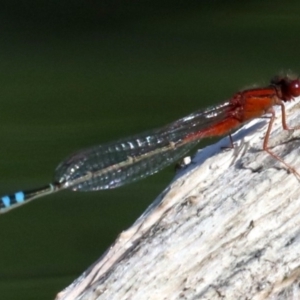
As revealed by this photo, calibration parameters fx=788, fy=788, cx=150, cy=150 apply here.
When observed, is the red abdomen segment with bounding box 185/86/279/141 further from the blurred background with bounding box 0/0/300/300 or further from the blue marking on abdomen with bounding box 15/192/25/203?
the blurred background with bounding box 0/0/300/300

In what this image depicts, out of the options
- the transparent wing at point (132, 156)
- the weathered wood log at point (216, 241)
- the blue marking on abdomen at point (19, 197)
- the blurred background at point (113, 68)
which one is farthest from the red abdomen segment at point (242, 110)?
the blurred background at point (113, 68)

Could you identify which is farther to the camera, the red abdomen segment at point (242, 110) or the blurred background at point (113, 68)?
the blurred background at point (113, 68)

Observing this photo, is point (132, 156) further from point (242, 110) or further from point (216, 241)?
point (216, 241)

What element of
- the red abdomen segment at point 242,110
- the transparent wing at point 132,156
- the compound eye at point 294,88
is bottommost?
the compound eye at point 294,88

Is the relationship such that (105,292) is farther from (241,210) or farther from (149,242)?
(241,210)

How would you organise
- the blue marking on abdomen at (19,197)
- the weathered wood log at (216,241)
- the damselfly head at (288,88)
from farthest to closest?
the blue marking on abdomen at (19,197), the damselfly head at (288,88), the weathered wood log at (216,241)

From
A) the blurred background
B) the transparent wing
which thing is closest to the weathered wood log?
the transparent wing

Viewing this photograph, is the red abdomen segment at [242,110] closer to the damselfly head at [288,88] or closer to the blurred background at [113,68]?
the damselfly head at [288,88]

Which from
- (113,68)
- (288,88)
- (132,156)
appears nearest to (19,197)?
(132,156)
